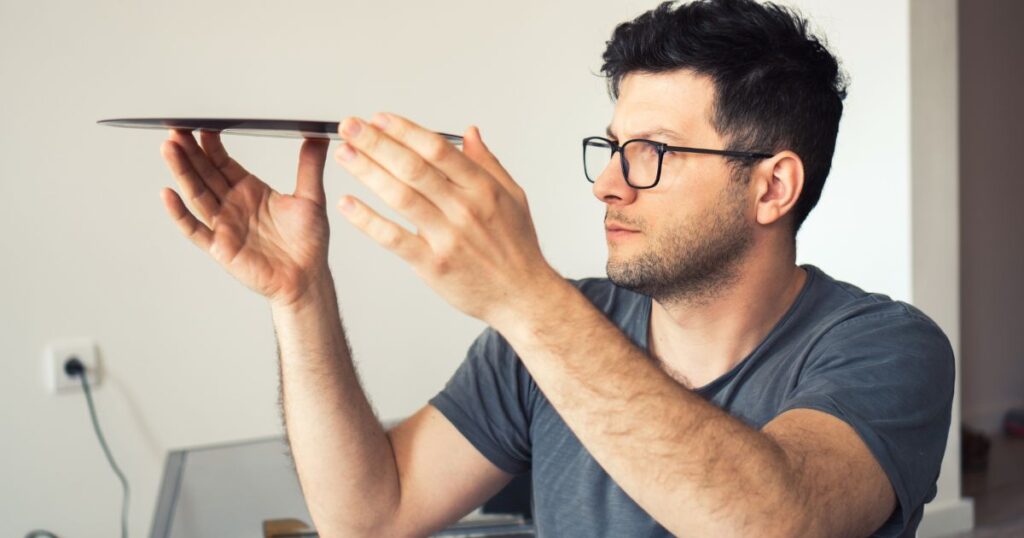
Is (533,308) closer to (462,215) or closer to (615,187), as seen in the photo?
(462,215)

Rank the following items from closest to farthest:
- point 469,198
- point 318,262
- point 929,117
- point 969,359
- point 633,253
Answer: point 469,198 → point 318,262 → point 633,253 → point 929,117 → point 969,359

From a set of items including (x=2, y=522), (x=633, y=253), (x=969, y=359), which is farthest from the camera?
(x=969, y=359)

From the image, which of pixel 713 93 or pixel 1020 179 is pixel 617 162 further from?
pixel 1020 179

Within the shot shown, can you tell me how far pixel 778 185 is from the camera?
1.56 m

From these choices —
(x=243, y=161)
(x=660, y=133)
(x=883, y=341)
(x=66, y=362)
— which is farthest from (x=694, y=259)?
(x=66, y=362)

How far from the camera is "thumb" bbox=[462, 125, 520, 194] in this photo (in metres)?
0.92

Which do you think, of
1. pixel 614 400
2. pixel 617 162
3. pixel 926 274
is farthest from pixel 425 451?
pixel 926 274

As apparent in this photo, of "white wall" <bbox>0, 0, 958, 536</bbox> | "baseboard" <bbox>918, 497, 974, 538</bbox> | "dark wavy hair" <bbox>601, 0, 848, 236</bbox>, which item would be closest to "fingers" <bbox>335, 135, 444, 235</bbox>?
"dark wavy hair" <bbox>601, 0, 848, 236</bbox>

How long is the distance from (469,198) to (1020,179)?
4217mm

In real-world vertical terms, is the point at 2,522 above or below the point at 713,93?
below

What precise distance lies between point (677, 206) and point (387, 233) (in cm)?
69

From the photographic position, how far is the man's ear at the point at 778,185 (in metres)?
1.54

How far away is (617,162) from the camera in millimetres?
1478

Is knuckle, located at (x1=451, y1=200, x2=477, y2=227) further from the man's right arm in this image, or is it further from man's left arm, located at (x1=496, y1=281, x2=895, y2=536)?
the man's right arm
